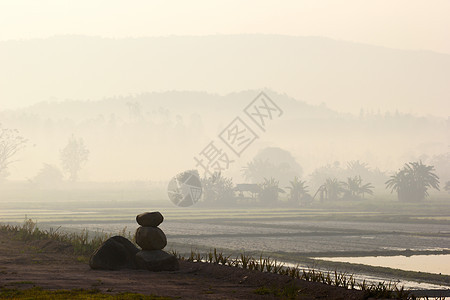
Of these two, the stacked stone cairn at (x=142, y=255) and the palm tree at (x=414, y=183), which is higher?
the palm tree at (x=414, y=183)

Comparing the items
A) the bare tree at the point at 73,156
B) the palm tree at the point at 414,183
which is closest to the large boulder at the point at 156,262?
the palm tree at the point at 414,183

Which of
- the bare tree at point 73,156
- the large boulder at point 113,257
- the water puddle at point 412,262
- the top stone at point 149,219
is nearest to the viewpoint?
the large boulder at point 113,257

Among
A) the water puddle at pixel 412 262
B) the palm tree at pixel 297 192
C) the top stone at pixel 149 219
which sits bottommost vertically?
the water puddle at pixel 412 262

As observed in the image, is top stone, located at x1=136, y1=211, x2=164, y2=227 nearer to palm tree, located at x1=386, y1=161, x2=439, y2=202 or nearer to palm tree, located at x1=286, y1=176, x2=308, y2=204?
palm tree, located at x1=286, y1=176, x2=308, y2=204

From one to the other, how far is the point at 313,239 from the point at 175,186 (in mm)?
67744

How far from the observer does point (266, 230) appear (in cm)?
6750

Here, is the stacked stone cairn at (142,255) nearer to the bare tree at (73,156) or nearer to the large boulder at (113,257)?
the large boulder at (113,257)

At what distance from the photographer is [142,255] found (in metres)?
30.5

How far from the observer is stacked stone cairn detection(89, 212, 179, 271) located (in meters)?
30.2

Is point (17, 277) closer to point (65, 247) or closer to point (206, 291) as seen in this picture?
point (206, 291)

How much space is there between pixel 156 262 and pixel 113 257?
6.30 ft

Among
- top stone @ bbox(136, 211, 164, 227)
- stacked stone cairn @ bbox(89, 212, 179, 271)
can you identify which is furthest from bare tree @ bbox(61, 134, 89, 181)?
stacked stone cairn @ bbox(89, 212, 179, 271)

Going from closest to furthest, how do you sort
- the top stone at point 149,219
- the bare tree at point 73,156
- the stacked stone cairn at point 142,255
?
the stacked stone cairn at point 142,255
the top stone at point 149,219
the bare tree at point 73,156

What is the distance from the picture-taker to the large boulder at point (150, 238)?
30.2 metres
